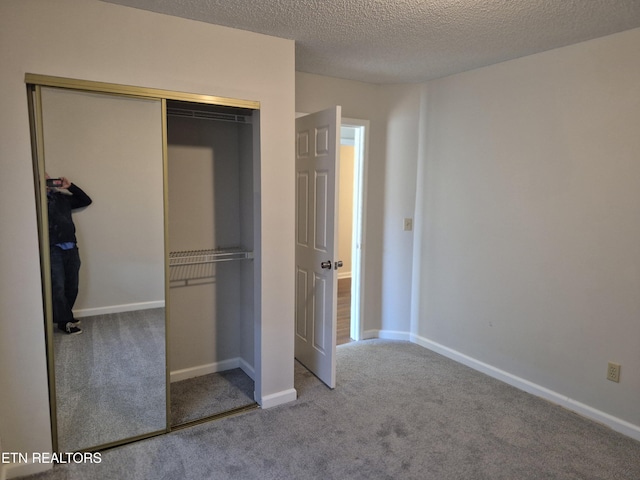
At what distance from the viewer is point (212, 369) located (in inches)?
127

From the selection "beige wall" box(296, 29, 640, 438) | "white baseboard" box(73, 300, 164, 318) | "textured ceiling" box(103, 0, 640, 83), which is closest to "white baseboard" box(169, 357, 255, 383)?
"white baseboard" box(73, 300, 164, 318)

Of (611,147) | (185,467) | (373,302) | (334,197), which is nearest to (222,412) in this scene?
(185,467)

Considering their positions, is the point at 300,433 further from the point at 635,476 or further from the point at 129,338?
the point at 635,476

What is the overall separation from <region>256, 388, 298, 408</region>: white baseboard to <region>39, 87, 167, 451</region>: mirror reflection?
0.62m

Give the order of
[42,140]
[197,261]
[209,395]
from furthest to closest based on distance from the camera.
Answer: [197,261], [209,395], [42,140]

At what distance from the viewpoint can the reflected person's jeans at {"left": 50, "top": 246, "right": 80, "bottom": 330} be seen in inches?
82.2

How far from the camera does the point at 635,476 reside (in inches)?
84.0

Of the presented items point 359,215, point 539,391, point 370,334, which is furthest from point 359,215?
point 539,391

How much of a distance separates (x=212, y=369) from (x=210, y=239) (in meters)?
1.03

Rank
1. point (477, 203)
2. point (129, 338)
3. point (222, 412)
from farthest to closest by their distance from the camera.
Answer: point (477, 203) → point (222, 412) → point (129, 338)

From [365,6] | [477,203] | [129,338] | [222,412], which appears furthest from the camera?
[477,203]

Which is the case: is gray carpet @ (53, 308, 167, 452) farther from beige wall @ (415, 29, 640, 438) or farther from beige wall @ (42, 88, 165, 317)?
beige wall @ (415, 29, 640, 438)

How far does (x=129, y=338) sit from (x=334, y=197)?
5.05ft

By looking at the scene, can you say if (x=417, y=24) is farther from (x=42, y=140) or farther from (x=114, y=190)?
(x=42, y=140)
